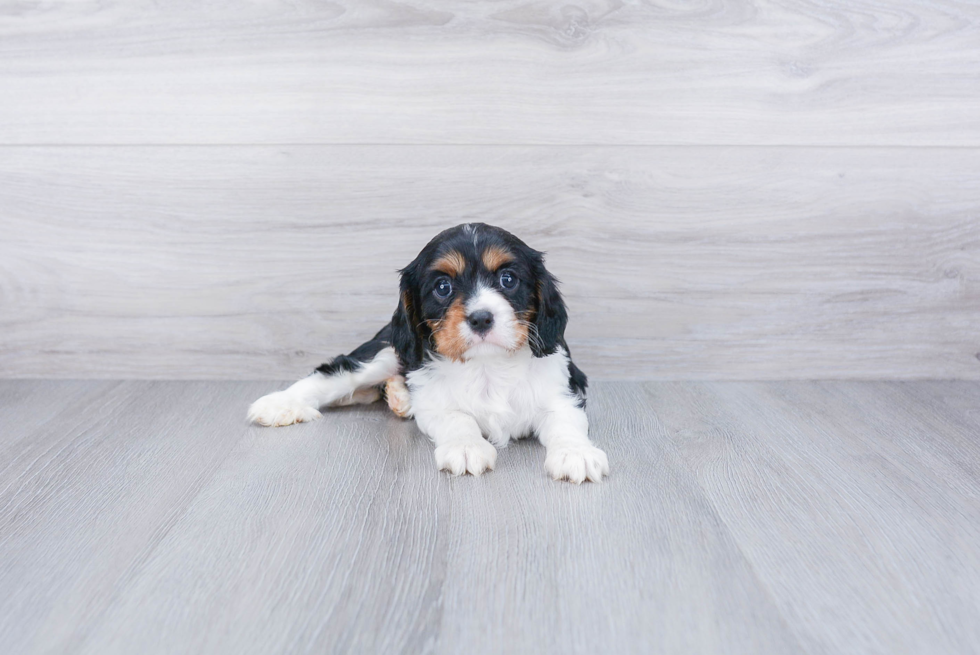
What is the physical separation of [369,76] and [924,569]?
2.11 meters

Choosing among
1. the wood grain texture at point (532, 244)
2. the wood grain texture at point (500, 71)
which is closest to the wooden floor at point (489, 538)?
the wood grain texture at point (532, 244)

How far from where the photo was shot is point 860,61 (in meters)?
2.60

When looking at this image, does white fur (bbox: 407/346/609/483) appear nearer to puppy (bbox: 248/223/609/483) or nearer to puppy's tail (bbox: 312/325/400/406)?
puppy (bbox: 248/223/609/483)

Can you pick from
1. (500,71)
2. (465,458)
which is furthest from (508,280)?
(500,71)

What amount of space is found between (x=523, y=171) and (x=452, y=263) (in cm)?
78

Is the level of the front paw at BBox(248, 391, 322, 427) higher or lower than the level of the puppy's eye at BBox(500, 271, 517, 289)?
lower

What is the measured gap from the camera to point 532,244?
2.69 m

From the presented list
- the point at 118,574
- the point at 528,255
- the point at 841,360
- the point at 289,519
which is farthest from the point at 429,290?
the point at 841,360

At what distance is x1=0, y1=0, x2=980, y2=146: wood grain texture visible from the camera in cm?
258

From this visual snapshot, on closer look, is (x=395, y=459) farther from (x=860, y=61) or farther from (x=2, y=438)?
(x=860, y=61)

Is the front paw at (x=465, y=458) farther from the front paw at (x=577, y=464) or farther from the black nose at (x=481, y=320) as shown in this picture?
the black nose at (x=481, y=320)

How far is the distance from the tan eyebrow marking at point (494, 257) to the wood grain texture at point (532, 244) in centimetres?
70

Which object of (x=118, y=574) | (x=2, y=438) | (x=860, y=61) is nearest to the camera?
(x=118, y=574)

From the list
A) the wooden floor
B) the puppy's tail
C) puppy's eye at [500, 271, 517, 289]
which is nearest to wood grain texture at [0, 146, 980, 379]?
the puppy's tail
